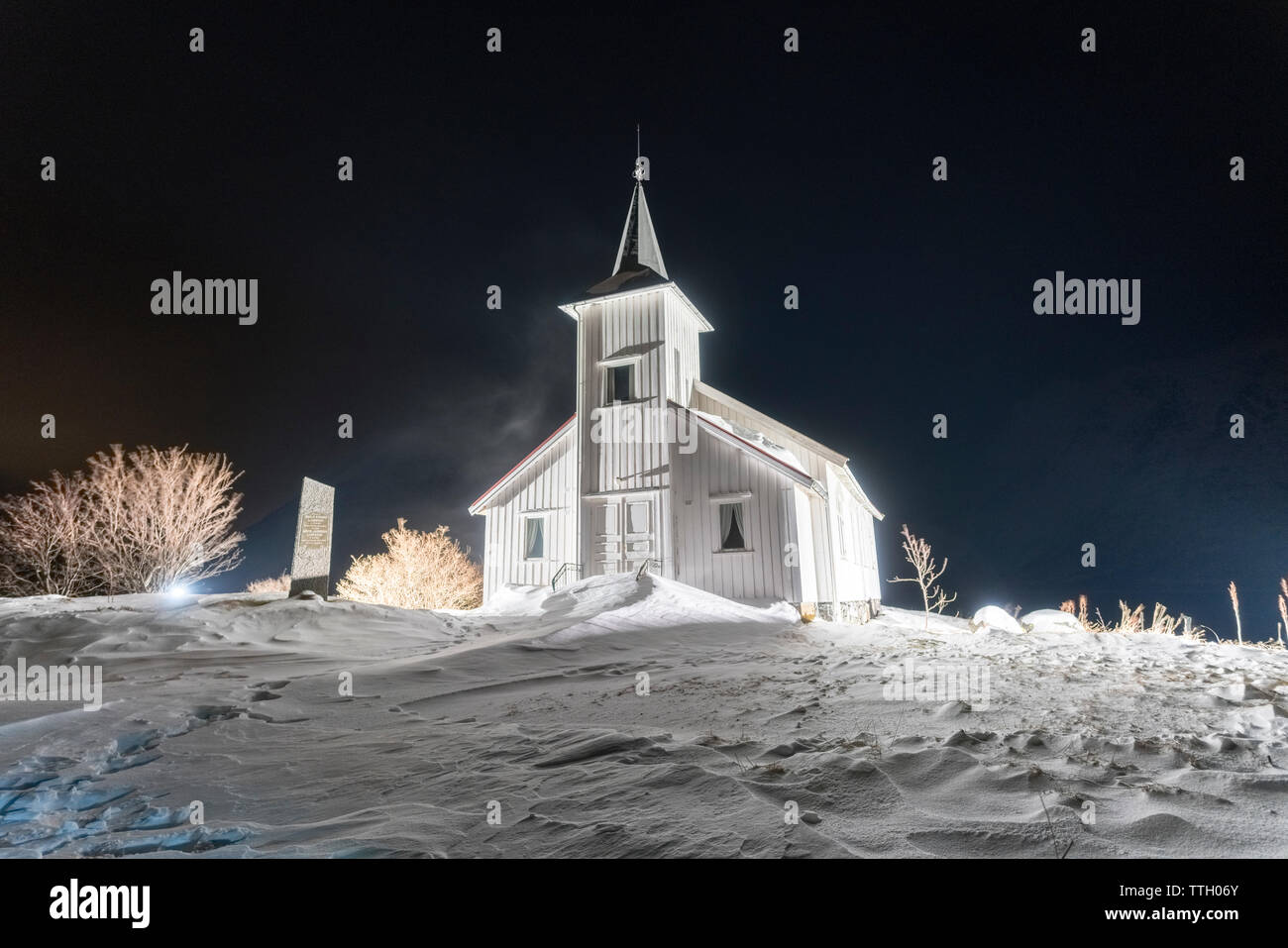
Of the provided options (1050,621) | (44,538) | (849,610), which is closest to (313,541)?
(1050,621)

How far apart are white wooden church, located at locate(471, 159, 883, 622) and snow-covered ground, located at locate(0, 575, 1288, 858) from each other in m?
7.84

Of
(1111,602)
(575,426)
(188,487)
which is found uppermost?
(575,426)

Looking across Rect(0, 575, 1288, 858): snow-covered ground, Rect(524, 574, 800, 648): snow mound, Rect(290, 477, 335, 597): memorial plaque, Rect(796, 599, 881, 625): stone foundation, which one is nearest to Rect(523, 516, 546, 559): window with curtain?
Rect(524, 574, 800, 648): snow mound

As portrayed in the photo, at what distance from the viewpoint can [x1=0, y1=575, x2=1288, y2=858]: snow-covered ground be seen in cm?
249

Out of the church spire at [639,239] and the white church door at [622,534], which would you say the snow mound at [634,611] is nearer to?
the white church door at [622,534]

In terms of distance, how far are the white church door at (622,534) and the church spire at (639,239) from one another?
8.53 meters

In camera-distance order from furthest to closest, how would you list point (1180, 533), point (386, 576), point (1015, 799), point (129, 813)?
point (1180, 533), point (386, 576), point (129, 813), point (1015, 799)

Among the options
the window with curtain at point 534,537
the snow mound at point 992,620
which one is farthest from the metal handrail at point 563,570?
the snow mound at point 992,620

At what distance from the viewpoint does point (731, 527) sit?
15.8 metres

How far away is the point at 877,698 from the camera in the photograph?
470 centimetres

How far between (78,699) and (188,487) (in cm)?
2034

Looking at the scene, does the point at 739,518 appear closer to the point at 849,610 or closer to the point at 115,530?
the point at 849,610
